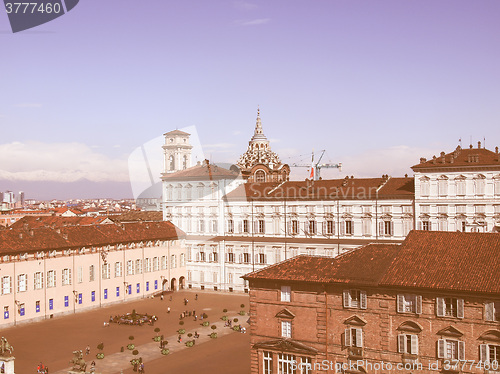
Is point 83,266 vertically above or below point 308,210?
below

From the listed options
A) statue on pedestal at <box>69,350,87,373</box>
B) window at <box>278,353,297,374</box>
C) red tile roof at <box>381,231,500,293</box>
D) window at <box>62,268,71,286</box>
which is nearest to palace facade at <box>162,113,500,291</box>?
window at <box>62,268,71,286</box>

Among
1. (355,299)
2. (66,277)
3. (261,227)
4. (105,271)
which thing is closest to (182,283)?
(261,227)

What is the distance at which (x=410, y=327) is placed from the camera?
35656mm

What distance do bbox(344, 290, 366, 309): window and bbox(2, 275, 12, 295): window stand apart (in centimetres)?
3705

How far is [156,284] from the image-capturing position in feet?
260

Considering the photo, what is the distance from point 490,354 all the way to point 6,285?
45.4m

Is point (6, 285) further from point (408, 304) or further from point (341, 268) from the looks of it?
point (408, 304)

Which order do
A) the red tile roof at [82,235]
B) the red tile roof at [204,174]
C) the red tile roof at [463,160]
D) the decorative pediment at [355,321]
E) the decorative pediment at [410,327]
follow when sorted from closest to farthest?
1. the decorative pediment at [410,327]
2. the decorative pediment at [355,321]
3. the red tile roof at [82,235]
4. the red tile roof at [463,160]
5. the red tile roof at [204,174]

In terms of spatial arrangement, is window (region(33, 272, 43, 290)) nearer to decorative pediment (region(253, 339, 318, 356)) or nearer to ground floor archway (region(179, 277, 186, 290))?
ground floor archway (region(179, 277, 186, 290))

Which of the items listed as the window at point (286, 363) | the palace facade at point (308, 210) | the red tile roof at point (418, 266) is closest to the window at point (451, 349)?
the red tile roof at point (418, 266)

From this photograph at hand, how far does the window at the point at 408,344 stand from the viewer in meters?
35.5

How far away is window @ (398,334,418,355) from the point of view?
35500 millimetres

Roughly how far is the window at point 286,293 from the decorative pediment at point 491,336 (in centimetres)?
1193

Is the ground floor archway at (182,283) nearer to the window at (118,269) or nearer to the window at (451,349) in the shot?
the window at (118,269)
